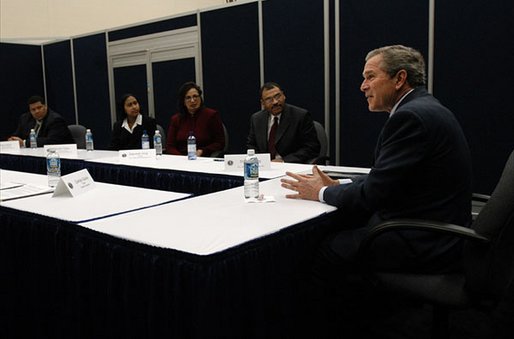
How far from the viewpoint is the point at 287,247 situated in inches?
56.2

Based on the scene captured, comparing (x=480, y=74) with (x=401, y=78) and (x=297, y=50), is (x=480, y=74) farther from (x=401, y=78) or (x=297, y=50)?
(x=401, y=78)

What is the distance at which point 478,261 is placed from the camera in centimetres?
133

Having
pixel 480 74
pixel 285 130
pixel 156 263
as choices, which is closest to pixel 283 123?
pixel 285 130

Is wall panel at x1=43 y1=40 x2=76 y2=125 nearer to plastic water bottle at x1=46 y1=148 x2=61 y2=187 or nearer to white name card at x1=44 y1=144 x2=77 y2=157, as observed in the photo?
white name card at x1=44 y1=144 x2=77 y2=157

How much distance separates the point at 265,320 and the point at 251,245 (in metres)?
0.24

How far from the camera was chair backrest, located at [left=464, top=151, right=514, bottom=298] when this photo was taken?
4.25 ft

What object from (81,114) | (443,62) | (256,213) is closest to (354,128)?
(443,62)

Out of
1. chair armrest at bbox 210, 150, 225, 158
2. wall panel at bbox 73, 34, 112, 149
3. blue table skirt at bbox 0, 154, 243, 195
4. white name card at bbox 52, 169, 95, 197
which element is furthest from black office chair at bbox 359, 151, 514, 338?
wall panel at bbox 73, 34, 112, 149

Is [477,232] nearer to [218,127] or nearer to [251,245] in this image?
[251,245]

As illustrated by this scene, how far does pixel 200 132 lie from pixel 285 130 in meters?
0.84

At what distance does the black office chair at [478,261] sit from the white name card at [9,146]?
380 centimetres

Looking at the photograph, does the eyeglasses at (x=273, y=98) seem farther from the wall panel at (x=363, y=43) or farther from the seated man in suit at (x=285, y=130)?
the wall panel at (x=363, y=43)

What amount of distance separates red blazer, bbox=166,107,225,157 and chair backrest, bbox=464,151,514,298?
2745mm

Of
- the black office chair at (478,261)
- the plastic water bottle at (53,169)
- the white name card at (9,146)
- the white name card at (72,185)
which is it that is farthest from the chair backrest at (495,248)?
the white name card at (9,146)
